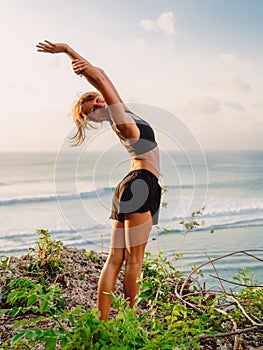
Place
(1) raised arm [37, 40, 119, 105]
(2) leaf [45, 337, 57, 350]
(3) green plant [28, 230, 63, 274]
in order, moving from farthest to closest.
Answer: (3) green plant [28, 230, 63, 274], (1) raised arm [37, 40, 119, 105], (2) leaf [45, 337, 57, 350]

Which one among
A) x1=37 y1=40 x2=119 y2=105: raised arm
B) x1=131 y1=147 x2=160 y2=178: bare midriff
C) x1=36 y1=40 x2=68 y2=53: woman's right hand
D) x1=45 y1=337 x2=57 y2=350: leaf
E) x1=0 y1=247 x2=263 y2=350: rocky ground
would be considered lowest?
x1=0 y1=247 x2=263 y2=350: rocky ground

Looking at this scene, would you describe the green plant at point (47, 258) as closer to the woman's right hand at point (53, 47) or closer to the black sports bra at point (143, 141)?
the black sports bra at point (143, 141)

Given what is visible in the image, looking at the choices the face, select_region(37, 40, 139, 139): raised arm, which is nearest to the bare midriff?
select_region(37, 40, 139, 139): raised arm

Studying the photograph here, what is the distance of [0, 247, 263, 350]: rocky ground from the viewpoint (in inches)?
106

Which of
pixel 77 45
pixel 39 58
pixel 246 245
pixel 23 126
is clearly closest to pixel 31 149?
pixel 23 126

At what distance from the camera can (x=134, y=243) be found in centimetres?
270

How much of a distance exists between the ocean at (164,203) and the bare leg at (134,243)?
0.23 metres

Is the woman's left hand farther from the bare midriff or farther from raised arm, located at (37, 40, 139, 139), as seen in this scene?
the bare midriff

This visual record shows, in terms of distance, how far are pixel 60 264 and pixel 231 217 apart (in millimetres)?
8261

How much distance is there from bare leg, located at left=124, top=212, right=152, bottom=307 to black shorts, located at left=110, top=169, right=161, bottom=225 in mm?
41

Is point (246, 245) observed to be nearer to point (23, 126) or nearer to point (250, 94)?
point (250, 94)

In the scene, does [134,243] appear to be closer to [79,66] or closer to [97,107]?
[97,107]

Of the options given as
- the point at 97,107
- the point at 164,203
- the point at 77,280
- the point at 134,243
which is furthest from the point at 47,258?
the point at 97,107

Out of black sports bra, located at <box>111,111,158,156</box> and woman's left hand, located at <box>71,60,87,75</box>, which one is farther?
Result: black sports bra, located at <box>111,111,158,156</box>
